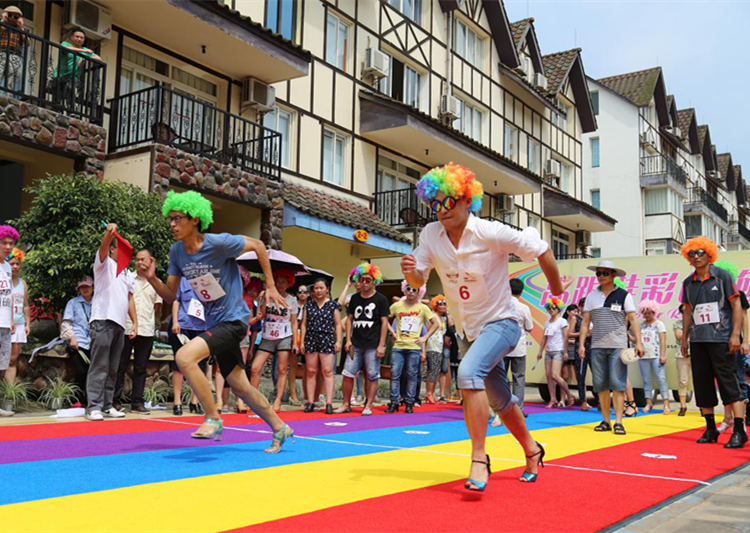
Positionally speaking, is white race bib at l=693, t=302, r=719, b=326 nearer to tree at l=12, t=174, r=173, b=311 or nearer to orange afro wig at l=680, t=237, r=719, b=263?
orange afro wig at l=680, t=237, r=719, b=263

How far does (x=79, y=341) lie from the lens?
29.3 feet

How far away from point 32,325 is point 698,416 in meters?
10.1

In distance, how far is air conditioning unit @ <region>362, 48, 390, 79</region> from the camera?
20.2 meters

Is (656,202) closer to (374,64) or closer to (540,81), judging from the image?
(540,81)

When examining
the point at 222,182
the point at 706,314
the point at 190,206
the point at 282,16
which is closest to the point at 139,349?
the point at 190,206

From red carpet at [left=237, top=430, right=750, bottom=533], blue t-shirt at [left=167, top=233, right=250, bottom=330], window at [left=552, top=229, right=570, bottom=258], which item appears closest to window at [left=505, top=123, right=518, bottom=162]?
window at [left=552, top=229, right=570, bottom=258]

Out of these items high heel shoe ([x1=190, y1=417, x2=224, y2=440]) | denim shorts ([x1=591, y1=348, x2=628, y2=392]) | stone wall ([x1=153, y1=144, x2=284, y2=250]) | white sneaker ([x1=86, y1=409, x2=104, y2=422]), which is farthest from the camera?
stone wall ([x1=153, y1=144, x2=284, y2=250])

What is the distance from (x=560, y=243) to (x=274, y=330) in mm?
25779

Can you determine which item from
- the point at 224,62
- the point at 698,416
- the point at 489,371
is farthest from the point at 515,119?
the point at 489,371

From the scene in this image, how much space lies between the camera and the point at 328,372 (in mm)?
10133

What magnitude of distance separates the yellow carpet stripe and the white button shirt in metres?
1.19

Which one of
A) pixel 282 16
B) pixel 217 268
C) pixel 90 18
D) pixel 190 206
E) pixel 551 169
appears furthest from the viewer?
pixel 551 169

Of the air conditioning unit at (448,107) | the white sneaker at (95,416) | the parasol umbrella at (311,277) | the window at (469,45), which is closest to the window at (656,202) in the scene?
the window at (469,45)

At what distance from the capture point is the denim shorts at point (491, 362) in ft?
15.3
